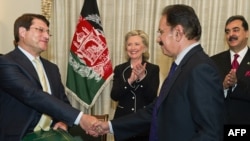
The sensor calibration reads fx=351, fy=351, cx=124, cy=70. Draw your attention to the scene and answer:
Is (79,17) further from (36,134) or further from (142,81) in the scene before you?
(36,134)

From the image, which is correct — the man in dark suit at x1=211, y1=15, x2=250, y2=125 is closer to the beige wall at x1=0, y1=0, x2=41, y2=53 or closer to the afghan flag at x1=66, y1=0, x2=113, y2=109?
the afghan flag at x1=66, y1=0, x2=113, y2=109

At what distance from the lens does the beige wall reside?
4537 mm

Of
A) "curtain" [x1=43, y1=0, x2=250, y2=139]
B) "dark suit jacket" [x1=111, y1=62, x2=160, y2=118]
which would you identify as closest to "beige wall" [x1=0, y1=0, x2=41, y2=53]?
"curtain" [x1=43, y1=0, x2=250, y2=139]

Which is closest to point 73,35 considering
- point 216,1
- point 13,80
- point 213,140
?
point 216,1

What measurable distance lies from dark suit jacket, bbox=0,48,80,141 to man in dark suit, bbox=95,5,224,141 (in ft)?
2.63

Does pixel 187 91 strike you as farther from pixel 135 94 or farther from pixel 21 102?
pixel 135 94

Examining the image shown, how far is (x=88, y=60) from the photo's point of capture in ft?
13.9

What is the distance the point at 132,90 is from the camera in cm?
323

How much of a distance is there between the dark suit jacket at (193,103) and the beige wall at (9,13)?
323 centimetres

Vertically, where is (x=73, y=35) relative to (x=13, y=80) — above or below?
above

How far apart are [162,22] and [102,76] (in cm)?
236

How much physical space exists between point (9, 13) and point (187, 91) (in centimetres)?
345

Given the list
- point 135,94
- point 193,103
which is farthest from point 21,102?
point 193,103

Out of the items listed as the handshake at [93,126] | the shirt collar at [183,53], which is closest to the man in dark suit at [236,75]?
the handshake at [93,126]
